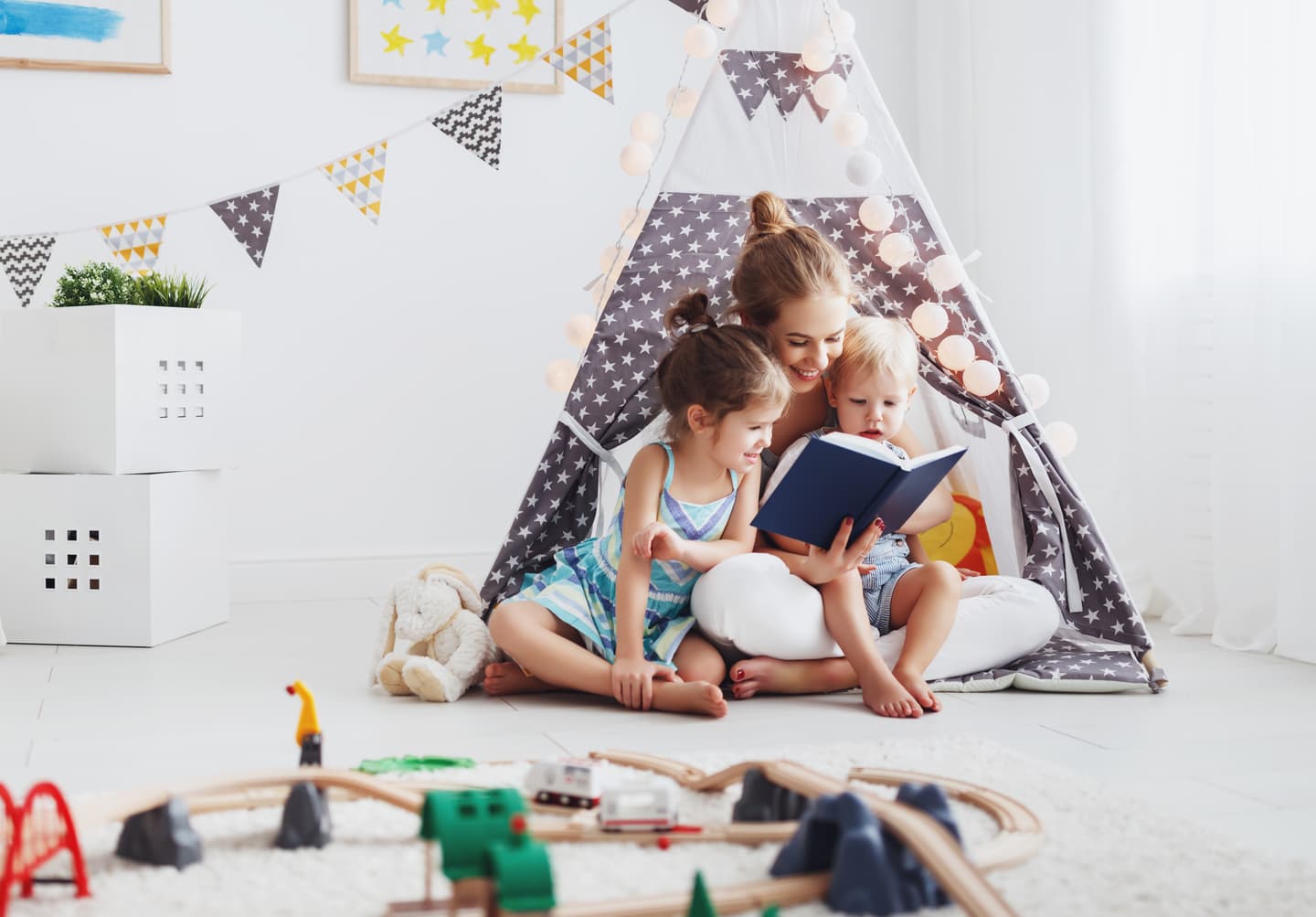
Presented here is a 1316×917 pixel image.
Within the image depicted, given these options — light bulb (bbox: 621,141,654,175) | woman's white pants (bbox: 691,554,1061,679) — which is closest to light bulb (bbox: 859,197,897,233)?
light bulb (bbox: 621,141,654,175)

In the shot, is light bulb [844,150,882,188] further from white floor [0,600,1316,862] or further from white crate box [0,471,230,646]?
white crate box [0,471,230,646]

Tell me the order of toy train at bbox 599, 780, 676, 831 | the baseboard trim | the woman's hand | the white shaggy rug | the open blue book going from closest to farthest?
the white shaggy rug, toy train at bbox 599, 780, 676, 831, the open blue book, the woman's hand, the baseboard trim

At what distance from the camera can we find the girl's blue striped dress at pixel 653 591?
186 cm

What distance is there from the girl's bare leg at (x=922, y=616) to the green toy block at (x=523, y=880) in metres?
1.08

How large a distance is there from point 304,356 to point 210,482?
48cm

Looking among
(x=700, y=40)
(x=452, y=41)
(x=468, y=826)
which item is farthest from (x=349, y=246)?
(x=468, y=826)

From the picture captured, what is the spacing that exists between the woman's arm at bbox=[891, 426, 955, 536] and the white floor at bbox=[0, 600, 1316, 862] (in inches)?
11.5

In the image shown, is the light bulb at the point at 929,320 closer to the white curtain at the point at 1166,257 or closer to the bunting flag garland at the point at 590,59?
the white curtain at the point at 1166,257

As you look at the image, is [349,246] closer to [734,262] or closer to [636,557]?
[734,262]

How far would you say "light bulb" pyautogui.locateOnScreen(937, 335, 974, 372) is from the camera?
204 centimetres

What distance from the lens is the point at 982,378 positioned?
80.8 inches

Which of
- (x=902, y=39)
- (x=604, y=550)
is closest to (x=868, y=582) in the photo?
(x=604, y=550)

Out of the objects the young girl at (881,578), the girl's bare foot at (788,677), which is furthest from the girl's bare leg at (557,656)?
the young girl at (881,578)

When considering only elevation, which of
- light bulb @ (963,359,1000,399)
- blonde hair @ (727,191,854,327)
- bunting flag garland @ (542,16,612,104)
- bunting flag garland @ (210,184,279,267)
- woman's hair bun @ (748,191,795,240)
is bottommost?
light bulb @ (963,359,1000,399)
